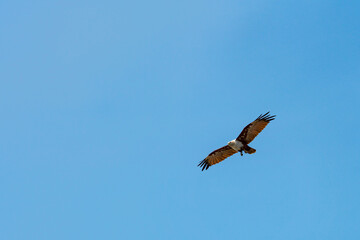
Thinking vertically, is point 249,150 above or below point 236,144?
below

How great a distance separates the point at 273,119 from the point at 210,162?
553cm

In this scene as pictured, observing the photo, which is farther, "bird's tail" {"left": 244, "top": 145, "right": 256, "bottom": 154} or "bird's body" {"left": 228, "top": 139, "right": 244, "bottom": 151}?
"bird's body" {"left": 228, "top": 139, "right": 244, "bottom": 151}

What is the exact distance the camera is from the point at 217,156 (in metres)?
33.2

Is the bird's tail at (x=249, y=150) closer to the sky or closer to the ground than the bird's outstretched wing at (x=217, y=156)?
closer to the ground

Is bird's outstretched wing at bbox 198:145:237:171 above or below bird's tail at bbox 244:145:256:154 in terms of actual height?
above

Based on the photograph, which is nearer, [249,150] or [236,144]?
[249,150]

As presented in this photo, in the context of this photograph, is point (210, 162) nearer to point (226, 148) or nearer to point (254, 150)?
point (226, 148)

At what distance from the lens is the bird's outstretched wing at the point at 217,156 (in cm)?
3249

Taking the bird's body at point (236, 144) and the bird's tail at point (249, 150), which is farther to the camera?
the bird's body at point (236, 144)

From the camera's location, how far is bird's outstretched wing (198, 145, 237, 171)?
32.5 metres

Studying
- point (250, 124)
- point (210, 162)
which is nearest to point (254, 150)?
point (250, 124)

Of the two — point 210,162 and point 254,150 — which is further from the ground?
point 210,162

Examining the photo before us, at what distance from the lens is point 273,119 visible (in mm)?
30641

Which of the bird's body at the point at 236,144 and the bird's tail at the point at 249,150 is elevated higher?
the bird's body at the point at 236,144
